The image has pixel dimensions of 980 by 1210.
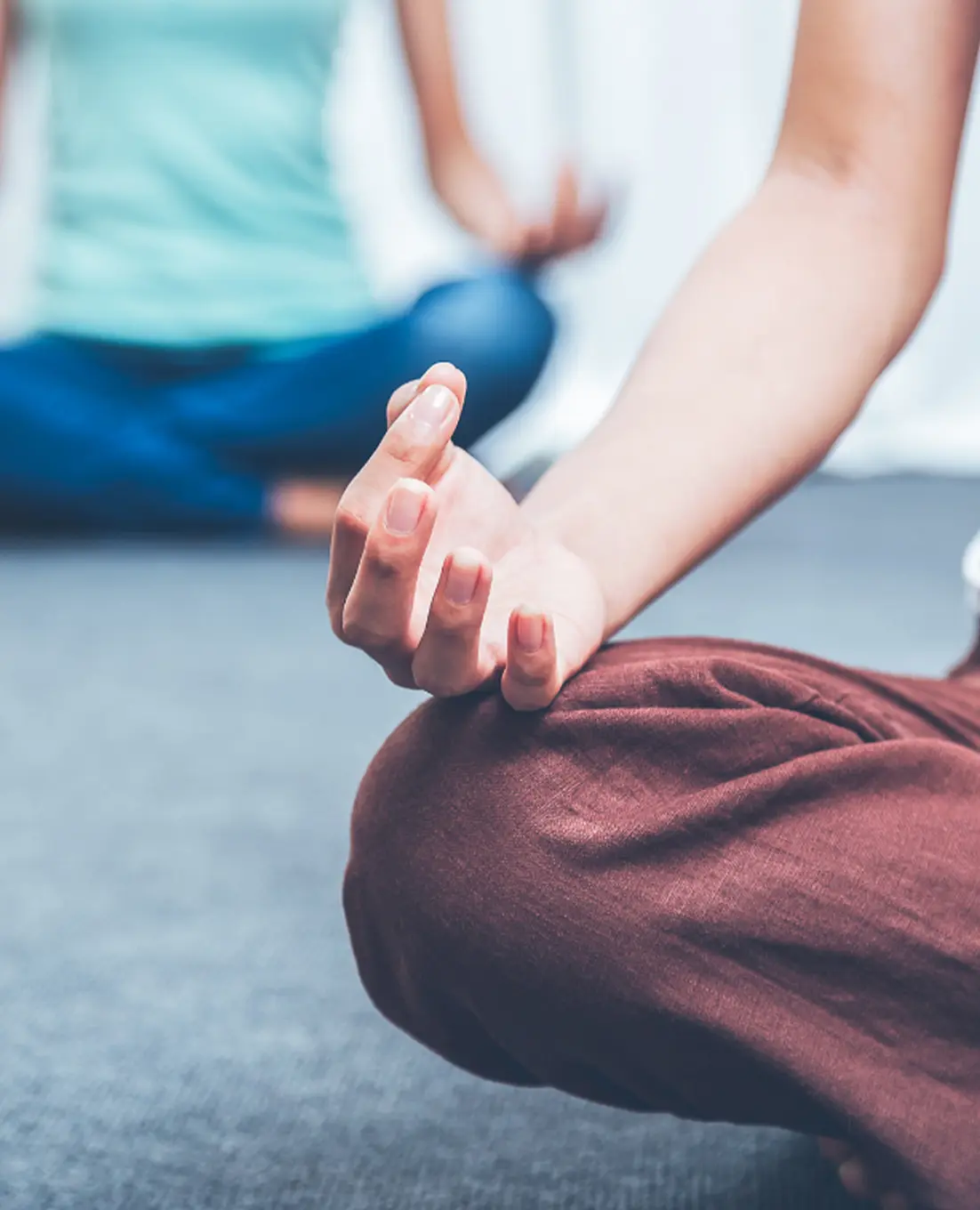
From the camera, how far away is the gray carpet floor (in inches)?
21.2

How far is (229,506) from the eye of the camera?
187cm

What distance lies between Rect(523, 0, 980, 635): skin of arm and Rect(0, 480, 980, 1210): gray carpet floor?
0.23 meters

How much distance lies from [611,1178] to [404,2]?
1.69 m

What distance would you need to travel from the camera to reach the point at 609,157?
225cm

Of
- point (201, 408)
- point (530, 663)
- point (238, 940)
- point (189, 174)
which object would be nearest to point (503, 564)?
point (530, 663)

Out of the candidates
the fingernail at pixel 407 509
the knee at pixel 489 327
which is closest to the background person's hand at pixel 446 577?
the fingernail at pixel 407 509

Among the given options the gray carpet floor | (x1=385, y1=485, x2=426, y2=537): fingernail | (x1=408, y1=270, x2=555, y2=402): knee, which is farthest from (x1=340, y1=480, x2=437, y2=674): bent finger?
(x1=408, y1=270, x2=555, y2=402): knee

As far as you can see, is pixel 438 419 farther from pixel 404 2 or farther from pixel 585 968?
pixel 404 2

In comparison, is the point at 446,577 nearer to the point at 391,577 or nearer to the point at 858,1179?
the point at 391,577

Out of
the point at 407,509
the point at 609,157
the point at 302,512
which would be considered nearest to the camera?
the point at 407,509

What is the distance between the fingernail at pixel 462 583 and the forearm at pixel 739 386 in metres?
0.11

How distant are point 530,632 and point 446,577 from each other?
37 mm

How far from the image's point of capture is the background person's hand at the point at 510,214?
148 cm

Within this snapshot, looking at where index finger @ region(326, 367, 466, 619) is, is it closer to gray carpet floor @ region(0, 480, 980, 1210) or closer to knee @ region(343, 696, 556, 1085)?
knee @ region(343, 696, 556, 1085)
